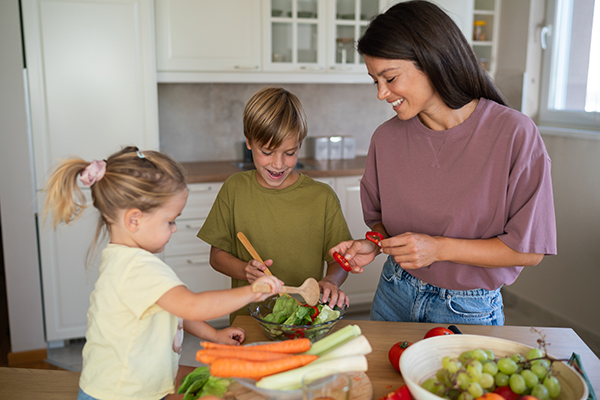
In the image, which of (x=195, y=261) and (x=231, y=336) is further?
(x=195, y=261)

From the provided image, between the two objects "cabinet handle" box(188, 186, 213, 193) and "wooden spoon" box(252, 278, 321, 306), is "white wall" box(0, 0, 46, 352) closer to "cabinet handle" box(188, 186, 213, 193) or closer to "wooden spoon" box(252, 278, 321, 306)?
Answer: "cabinet handle" box(188, 186, 213, 193)

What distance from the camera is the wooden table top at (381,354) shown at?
1092 millimetres

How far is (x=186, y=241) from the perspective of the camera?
2941mm

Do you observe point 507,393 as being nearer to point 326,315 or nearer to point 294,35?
point 326,315

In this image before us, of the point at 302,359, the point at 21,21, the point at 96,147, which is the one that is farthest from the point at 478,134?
the point at 21,21

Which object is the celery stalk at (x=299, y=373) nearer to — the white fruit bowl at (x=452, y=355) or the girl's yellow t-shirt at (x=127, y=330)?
the white fruit bowl at (x=452, y=355)

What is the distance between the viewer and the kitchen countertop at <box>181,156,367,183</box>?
291cm

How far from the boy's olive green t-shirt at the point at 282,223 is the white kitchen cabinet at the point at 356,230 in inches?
57.6

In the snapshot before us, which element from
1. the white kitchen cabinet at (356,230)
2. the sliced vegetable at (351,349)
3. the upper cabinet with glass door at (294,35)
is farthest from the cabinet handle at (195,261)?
the sliced vegetable at (351,349)

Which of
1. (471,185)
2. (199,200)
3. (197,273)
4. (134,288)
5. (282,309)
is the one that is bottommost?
(197,273)

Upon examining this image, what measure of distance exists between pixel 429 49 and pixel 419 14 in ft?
0.31

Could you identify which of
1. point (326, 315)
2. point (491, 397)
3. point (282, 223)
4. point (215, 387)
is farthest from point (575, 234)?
point (215, 387)

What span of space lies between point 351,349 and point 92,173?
604 mm

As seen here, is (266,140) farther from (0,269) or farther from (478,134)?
(0,269)
